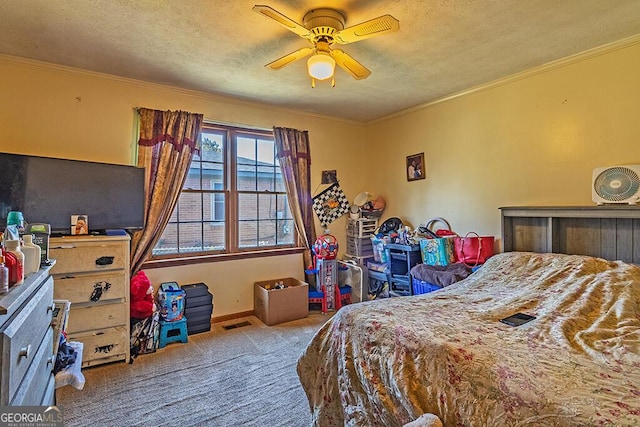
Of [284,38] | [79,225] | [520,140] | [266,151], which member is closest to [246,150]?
[266,151]

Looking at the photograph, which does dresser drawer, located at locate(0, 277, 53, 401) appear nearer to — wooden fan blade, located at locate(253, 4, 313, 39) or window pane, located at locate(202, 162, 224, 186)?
wooden fan blade, located at locate(253, 4, 313, 39)

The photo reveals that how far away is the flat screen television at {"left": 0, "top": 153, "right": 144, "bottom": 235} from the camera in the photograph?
251cm

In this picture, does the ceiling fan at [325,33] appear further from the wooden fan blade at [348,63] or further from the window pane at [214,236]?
the window pane at [214,236]

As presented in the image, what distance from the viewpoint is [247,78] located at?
311 cm

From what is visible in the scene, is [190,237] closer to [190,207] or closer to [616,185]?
[190,207]

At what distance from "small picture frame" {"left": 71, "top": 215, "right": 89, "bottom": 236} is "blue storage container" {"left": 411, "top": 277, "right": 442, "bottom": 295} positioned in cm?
302

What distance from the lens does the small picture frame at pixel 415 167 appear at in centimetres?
401

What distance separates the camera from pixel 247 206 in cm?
393

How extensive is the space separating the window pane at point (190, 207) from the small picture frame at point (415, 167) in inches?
98.7

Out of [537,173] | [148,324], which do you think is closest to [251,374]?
[148,324]

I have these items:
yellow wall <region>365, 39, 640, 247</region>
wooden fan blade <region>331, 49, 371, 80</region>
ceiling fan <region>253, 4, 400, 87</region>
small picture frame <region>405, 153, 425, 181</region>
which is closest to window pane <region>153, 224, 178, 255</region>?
ceiling fan <region>253, 4, 400, 87</region>

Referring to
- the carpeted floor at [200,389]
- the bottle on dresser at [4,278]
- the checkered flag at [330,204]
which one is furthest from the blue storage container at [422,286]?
the bottle on dresser at [4,278]

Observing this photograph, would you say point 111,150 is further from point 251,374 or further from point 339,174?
point 339,174

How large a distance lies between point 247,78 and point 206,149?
978 millimetres
